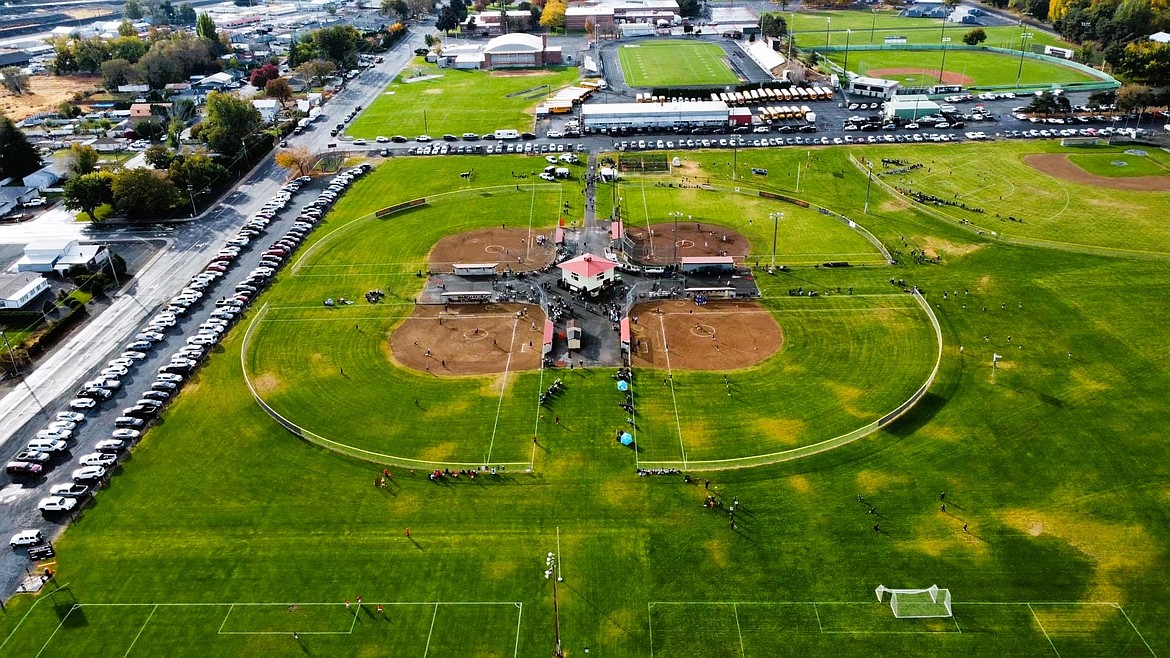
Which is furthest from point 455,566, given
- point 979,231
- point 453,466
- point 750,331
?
point 979,231

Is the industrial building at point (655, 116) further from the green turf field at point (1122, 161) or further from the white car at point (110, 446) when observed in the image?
the white car at point (110, 446)

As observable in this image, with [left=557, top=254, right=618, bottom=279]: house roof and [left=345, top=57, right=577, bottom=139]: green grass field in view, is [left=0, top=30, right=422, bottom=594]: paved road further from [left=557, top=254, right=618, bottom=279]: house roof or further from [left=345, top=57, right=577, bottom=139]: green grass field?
[left=557, top=254, right=618, bottom=279]: house roof

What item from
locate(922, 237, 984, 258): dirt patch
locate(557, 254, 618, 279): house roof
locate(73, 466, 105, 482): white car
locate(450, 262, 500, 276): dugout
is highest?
locate(557, 254, 618, 279): house roof

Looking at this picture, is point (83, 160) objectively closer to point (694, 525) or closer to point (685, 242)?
point (685, 242)

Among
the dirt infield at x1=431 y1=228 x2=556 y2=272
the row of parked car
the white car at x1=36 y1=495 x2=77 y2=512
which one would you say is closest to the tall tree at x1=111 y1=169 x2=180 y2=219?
the row of parked car

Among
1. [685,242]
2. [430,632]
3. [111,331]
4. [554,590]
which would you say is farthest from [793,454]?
[111,331]

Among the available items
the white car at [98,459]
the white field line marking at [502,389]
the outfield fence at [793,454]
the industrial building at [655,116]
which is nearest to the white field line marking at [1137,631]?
the outfield fence at [793,454]

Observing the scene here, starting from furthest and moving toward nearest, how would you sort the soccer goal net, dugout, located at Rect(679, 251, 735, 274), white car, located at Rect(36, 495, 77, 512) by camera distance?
dugout, located at Rect(679, 251, 735, 274) → white car, located at Rect(36, 495, 77, 512) → the soccer goal net
